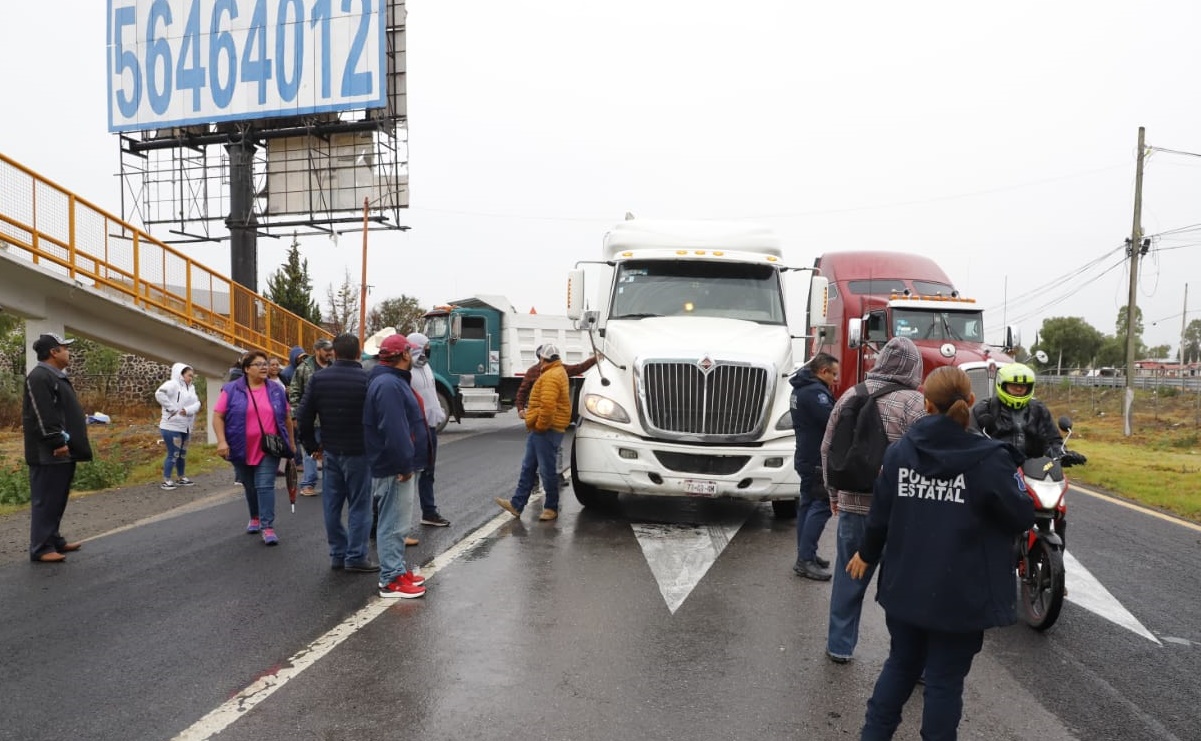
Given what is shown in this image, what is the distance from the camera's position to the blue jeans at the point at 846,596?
4578 millimetres

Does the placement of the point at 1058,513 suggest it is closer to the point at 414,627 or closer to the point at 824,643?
the point at 824,643

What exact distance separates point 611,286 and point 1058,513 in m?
5.28

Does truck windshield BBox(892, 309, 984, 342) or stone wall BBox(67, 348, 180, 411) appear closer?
truck windshield BBox(892, 309, 984, 342)

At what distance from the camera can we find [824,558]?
282 inches

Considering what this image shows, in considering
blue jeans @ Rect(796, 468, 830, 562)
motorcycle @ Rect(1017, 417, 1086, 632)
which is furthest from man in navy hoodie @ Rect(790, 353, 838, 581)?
motorcycle @ Rect(1017, 417, 1086, 632)

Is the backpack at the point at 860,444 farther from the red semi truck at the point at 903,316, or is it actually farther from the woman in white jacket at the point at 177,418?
the woman in white jacket at the point at 177,418

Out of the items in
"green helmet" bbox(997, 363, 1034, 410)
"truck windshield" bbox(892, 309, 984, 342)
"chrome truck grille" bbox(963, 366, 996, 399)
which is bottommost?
"chrome truck grille" bbox(963, 366, 996, 399)

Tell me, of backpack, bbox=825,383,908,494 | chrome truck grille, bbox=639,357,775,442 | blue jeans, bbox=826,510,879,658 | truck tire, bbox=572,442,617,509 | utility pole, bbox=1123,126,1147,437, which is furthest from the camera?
utility pole, bbox=1123,126,1147,437

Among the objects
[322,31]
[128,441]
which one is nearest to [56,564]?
[128,441]

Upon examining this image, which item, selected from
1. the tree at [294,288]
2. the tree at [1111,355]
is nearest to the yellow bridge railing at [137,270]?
the tree at [294,288]

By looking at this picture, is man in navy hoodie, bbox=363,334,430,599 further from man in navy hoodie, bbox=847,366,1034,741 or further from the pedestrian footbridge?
the pedestrian footbridge

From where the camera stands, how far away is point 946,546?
3141 mm

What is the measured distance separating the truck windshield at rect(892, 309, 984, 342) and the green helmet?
406 inches

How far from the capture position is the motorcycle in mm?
5227
